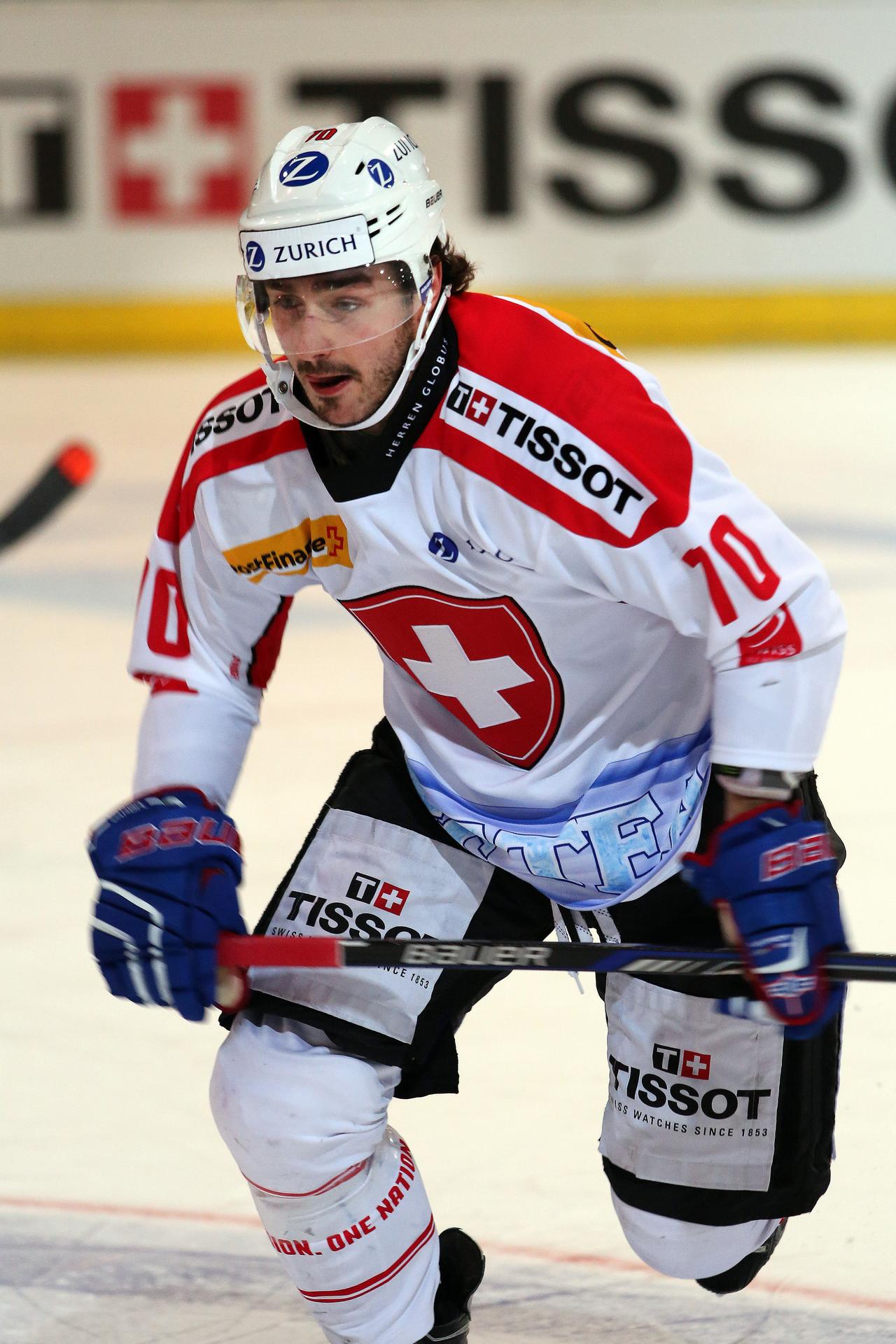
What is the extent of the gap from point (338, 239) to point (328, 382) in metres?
0.13

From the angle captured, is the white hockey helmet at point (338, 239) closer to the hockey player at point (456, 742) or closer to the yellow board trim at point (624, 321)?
the hockey player at point (456, 742)

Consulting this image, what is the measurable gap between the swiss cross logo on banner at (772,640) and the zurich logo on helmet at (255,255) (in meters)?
0.56

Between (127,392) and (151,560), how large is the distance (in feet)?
23.2

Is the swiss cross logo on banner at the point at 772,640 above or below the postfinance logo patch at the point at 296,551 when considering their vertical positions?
below

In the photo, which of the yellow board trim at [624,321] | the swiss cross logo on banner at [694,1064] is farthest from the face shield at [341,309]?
the yellow board trim at [624,321]

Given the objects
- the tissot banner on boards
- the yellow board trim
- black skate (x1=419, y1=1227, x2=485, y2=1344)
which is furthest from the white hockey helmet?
the tissot banner on boards

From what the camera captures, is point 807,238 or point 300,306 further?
point 807,238

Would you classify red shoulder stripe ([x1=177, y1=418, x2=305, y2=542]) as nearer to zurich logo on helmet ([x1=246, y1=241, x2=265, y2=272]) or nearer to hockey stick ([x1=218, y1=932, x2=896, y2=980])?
zurich logo on helmet ([x1=246, y1=241, x2=265, y2=272])

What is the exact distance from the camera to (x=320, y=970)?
1865 mm

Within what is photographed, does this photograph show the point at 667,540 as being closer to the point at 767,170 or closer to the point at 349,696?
the point at 349,696

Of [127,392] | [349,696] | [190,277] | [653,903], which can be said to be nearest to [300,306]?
[653,903]

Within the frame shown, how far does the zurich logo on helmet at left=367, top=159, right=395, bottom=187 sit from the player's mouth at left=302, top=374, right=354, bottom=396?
190 millimetres

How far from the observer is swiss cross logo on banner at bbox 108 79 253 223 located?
10156mm

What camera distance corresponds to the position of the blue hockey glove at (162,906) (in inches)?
70.6
